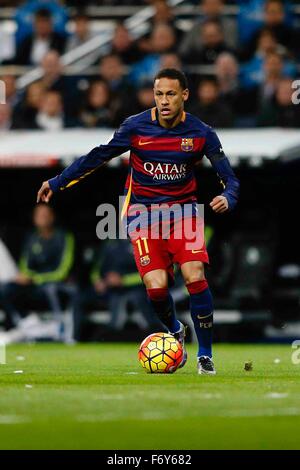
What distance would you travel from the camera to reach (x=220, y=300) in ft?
60.7

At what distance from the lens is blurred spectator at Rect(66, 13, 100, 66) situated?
21562mm

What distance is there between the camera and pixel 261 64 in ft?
62.6

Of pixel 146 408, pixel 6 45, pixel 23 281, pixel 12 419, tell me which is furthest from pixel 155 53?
pixel 12 419

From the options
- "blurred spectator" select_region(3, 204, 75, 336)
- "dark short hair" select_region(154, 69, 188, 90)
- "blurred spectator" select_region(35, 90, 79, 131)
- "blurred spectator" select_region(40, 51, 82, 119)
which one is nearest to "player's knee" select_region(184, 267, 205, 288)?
"dark short hair" select_region(154, 69, 188, 90)

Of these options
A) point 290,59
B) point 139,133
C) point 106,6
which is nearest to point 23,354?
point 139,133

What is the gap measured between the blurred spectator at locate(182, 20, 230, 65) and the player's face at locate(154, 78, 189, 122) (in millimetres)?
8456

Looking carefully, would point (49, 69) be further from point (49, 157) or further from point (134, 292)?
point (134, 292)

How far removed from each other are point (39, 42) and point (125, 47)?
172 centimetres

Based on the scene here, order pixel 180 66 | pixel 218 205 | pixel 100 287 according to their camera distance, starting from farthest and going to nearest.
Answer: pixel 180 66 → pixel 100 287 → pixel 218 205

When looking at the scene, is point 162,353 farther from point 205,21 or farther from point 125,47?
point 125,47

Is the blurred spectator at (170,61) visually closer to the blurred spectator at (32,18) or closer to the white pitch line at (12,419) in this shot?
the blurred spectator at (32,18)

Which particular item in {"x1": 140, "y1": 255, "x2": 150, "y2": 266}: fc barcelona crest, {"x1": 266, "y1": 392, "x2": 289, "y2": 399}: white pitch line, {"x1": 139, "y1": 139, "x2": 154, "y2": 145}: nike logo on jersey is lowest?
{"x1": 266, "y1": 392, "x2": 289, "y2": 399}: white pitch line

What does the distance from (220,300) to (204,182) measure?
2265mm

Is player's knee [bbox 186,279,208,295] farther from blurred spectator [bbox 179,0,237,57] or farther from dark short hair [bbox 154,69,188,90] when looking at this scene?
blurred spectator [bbox 179,0,237,57]
